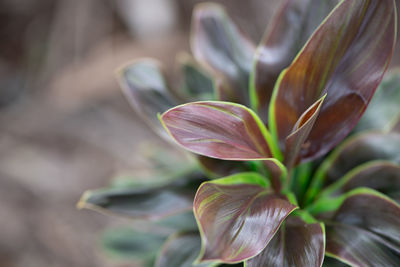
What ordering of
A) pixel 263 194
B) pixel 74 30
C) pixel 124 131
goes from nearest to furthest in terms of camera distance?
pixel 263 194
pixel 124 131
pixel 74 30

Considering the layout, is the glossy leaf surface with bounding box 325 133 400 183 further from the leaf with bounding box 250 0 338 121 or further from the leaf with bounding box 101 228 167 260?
the leaf with bounding box 101 228 167 260

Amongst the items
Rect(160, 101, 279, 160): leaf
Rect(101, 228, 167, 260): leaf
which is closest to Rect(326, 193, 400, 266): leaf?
Rect(160, 101, 279, 160): leaf

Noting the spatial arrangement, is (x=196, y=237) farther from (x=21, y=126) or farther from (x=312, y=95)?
(x=21, y=126)

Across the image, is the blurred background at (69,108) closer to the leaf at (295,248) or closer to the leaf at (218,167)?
the leaf at (218,167)

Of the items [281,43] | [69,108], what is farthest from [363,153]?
[69,108]

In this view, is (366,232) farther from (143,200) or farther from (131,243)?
(131,243)

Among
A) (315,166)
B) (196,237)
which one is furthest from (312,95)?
(196,237)
